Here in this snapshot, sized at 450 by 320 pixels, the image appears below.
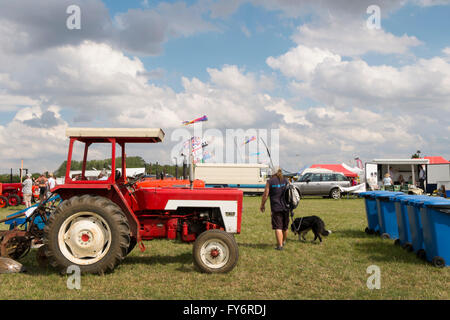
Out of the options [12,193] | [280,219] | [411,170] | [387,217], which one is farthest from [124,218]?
[411,170]

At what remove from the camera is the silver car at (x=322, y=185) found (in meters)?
24.3

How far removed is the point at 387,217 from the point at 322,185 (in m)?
15.6

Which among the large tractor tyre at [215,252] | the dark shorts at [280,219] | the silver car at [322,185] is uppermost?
the silver car at [322,185]

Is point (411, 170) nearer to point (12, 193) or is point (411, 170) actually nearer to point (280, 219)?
point (280, 219)

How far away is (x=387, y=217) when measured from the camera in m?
8.95

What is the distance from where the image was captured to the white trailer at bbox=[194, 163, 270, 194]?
95.4 feet

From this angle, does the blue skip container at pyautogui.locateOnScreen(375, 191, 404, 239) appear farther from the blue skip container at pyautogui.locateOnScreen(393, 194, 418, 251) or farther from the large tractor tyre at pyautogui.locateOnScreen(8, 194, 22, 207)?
the large tractor tyre at pyautogui.locateOnScreen(8, 194, 22, 207)

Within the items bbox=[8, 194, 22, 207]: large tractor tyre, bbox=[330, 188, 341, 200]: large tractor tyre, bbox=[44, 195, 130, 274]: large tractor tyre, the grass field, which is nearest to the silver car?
bbox=[330, 188, 341, 200]: large tractor tyre

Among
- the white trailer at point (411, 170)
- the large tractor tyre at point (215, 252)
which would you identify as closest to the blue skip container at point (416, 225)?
the large tractor tyre at point (215, 252)

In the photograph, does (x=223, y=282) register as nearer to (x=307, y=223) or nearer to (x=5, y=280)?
(x=5, y=280)

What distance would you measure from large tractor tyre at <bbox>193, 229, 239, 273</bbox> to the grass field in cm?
16

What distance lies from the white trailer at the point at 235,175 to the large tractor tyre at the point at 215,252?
75.4 ft

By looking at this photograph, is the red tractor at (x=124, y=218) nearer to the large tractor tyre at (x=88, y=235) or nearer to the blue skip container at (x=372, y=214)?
the large tractor tyre at (x=88, y=235)
